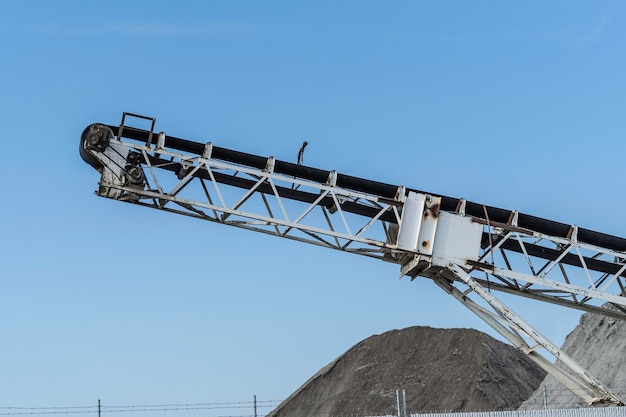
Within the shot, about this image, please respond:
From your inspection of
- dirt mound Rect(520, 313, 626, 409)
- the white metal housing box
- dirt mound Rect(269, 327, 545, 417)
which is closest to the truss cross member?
the white metal housing box

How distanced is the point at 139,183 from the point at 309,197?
3.43m

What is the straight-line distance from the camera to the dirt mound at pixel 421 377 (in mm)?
40500

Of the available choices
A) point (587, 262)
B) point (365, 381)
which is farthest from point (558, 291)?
point (365, 381)

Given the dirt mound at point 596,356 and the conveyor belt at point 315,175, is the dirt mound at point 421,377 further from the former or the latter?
the conveyor belt at point 315,175

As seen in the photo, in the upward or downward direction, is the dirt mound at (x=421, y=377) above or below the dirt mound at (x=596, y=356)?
above

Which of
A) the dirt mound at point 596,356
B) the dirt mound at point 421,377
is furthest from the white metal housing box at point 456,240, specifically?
the dirt mound at point 421,377

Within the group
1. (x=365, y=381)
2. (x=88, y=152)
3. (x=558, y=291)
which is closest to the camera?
(x=88, y=152)

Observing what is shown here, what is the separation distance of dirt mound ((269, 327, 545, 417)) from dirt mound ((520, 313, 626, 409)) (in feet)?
21.3

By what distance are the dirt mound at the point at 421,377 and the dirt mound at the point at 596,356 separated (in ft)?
21.3

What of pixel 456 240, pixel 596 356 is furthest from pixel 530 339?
pixel 596 356

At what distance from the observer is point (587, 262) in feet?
73.0

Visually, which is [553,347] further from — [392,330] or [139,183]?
[392,330]

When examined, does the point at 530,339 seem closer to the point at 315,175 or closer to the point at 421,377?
the point at 315,175

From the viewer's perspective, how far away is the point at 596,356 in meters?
31.5
